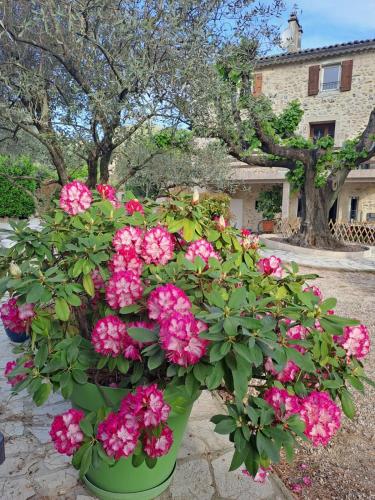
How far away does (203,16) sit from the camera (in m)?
4.12

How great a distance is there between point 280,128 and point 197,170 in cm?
510

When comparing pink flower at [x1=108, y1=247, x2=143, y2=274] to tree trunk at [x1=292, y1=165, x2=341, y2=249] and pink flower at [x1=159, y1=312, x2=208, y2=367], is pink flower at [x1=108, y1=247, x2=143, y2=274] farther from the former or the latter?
tree trunk at [x1=292, y1=165, x2=341, y2=249]

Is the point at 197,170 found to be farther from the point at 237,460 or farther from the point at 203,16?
the point at 237,460

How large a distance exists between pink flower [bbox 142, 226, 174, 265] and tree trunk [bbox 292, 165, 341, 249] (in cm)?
1198

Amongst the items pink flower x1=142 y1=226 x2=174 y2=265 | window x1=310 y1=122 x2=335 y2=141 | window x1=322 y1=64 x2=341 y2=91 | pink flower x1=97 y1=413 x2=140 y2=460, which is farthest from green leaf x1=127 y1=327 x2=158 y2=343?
window x1=322 y1=64 x2=341 y2=91

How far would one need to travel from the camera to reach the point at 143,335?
1438 millimetres

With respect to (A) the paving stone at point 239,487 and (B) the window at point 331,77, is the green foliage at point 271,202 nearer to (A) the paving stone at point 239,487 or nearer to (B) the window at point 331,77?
(B) the window at point 331,77

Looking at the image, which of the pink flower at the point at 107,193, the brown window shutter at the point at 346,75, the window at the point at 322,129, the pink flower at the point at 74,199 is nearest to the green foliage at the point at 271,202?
the window at the point at 322,129

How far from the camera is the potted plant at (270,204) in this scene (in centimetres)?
2036

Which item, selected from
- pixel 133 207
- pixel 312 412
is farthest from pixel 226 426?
pixel 133 207

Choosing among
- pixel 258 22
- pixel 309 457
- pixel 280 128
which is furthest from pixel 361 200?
pixel 309 457

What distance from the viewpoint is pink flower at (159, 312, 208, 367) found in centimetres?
131

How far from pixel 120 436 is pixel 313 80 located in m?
23.0

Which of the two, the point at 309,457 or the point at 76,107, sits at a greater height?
the point at 76,107
